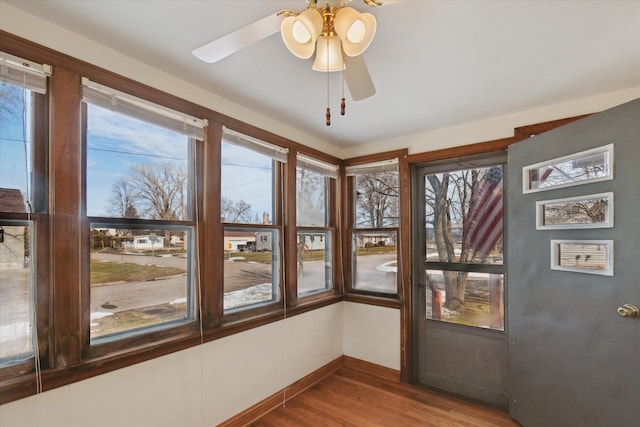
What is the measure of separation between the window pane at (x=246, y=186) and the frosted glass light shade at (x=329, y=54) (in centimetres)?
123

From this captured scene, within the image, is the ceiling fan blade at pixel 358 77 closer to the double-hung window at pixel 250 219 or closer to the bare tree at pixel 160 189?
the double-hung window at pixel 250 219

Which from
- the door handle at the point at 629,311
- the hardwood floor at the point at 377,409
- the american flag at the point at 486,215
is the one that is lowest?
the hardwood floor at the point at 377,409

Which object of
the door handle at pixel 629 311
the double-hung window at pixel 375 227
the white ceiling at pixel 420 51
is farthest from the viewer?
the double-hung window at pixel 375 227

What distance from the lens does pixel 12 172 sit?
1.41 m

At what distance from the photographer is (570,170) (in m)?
2.05

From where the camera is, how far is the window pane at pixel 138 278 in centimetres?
169

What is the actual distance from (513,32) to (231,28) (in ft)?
4.46

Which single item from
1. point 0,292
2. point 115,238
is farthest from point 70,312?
point 115,238

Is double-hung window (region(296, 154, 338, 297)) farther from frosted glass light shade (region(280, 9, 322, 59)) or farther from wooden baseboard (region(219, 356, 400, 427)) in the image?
frosted glass light shade (region(280, 9, 322, 59))

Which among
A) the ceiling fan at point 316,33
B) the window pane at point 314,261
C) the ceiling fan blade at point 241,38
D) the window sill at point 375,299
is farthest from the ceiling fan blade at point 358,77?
the window sill at point 375,299

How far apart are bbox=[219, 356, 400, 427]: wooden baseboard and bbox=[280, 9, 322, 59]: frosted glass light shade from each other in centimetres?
240

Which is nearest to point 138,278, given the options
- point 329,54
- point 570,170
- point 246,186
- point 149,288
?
point 149,288

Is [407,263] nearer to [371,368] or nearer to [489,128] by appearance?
[371,368]

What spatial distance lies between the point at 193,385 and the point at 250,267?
0.89 meters
